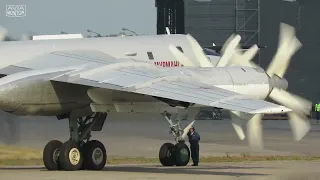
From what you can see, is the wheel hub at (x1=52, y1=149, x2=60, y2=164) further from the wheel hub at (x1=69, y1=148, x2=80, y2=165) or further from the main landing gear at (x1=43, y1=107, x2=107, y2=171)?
the wheel hub at (x1=69, y1=148, x2=80, y2=165)

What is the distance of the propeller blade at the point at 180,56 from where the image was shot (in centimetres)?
3434

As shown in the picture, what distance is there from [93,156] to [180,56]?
22.2 feet

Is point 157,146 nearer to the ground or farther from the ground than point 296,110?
nearer to the ground

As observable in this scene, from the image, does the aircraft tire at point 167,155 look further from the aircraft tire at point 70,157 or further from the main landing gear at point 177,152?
the aircraft tire at point 70,157

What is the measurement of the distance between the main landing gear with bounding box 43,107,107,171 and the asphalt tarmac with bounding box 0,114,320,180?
1.80 feet

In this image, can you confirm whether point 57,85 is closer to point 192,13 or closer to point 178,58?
point 178,58

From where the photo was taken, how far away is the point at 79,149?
29.1m

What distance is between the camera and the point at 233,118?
2986 centimetres

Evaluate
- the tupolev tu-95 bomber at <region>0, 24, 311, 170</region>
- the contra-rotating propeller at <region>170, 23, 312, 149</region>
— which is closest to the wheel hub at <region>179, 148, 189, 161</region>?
the tupolev tu-95 bomber at <region>0, 24, 311, 170</region>

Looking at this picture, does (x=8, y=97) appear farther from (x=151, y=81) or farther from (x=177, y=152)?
(x=177, y=152)

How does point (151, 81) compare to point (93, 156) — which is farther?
point (93, 156)

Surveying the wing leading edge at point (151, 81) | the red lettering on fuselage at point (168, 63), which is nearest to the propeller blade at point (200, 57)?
the red lettering on fuselage at point (168, 63)

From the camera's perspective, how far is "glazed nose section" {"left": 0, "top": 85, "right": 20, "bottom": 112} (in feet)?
88.7

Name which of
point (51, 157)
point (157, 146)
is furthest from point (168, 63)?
point (157, 146)
